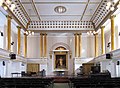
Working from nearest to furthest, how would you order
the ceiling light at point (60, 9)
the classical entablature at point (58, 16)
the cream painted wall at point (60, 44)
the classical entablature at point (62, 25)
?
1. the classical entablature at point (58, 16)
2. the ceiling light at point (60, 9)
3. the classical entablature at point (62, 25)
4. the cream painted wall at point (60, 44)

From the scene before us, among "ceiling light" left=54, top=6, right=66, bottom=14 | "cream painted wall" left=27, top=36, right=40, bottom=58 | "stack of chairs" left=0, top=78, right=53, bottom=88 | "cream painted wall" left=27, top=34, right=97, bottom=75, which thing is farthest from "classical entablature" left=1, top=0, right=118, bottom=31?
"stack of chairs" left=0, top=78, right=53, bottom=88

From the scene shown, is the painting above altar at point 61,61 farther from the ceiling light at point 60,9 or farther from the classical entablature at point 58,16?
the ceiling light at point 60,9

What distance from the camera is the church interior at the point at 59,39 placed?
→ 58.7 feet

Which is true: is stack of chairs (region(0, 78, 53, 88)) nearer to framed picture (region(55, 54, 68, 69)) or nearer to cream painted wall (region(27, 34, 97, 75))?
framed picture (region(55, 54, 68, 69))

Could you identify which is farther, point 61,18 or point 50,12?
point 61,18

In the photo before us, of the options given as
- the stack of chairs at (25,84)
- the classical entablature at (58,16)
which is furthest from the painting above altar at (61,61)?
the stack of chairs at (25,84)

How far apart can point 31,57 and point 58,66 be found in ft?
11.5

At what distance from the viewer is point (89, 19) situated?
78.4 ft

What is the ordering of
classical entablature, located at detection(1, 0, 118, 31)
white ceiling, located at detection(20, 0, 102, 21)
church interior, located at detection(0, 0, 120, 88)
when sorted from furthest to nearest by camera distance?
classical entablature, located at detection(1, 0, 118, 31), white ceiling, located at detection(20, 0, 102, 21), church interior, located at detection(0, 0, 120, 88)

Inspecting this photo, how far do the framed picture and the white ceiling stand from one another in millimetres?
5406

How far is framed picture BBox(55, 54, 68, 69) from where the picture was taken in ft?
88.8

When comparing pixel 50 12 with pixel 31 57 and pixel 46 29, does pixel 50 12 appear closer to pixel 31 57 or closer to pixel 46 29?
pixel 46 29

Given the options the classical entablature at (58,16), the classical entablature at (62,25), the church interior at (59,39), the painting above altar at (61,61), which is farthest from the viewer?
the painting above altar at (61,61)

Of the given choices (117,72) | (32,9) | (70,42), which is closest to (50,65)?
(70,42)
